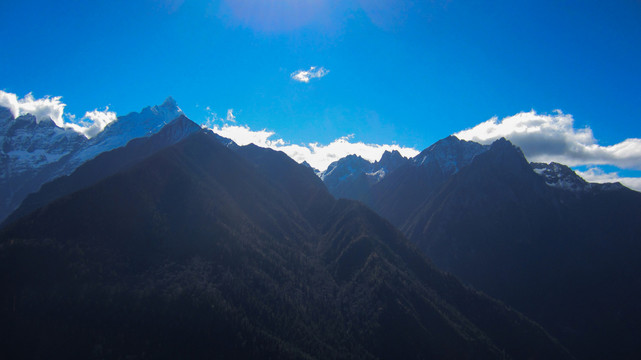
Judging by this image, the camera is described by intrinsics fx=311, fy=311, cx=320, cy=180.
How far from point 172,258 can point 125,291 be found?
4598cm

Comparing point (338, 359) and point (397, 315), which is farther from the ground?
point (397, 315)

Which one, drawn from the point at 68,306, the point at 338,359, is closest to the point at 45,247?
the point at 68,306

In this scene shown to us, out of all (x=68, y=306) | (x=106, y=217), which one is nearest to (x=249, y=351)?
(x=68, y=306)

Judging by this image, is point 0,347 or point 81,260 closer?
point 0,347

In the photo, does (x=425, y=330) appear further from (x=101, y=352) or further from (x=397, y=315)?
(x=101, y=352)

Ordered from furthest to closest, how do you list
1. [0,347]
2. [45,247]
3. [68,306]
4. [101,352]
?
[45,247] → [68,306] → [101,352] → [0,347]

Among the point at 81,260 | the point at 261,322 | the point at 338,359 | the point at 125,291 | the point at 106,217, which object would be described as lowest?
the point at 338,359

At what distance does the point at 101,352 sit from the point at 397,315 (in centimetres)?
15414

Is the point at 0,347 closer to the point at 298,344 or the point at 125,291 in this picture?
the point at 125,291

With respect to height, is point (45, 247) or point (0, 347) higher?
point (45, 247)

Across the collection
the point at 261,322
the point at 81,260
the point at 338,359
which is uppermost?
the point at 81,260

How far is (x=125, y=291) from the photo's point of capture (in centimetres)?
15125

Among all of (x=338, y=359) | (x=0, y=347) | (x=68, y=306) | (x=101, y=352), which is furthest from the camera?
(x=338, y=359)

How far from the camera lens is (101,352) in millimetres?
125875
